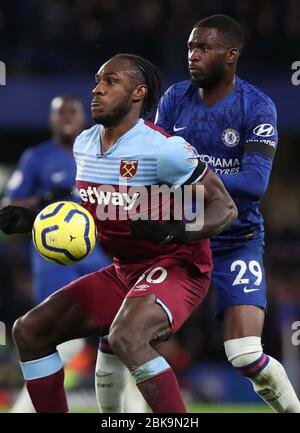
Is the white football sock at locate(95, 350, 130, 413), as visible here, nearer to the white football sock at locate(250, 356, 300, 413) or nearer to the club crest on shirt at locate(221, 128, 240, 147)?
the white football sock at locate(250, 356, 300, 413)

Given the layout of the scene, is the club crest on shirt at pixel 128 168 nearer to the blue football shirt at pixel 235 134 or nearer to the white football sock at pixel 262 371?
the blue football shirt at pixel 235 134

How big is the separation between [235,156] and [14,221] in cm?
125

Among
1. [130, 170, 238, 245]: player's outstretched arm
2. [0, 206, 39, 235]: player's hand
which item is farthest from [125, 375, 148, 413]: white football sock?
[130, 170, 238, 245]: player's outstretched arm

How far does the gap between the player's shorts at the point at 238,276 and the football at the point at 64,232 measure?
959 mm

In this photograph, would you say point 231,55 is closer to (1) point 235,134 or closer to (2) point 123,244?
(1) point 235,134

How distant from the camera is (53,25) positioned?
1311 cm

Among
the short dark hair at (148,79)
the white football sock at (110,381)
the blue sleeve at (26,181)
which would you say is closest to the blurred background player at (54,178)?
the blue sleeve at (26,181)

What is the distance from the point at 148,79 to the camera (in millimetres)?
4961

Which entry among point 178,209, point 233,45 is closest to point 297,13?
point 233,45

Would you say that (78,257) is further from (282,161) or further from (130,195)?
(282,161)

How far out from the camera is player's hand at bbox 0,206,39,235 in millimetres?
4883

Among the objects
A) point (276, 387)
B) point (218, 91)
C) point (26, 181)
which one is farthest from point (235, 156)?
point (26, 181)

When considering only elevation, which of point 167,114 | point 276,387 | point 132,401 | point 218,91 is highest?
point 218,91

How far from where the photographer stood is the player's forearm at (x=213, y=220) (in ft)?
14.6
